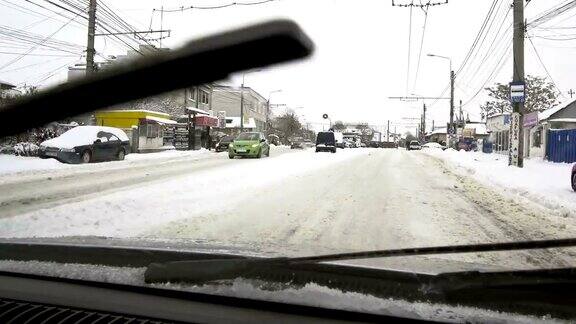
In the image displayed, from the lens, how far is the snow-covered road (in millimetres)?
6433

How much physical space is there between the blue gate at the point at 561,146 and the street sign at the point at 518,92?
10.9m

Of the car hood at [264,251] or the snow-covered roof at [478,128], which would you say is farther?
the snow-covered roof at [478,128]

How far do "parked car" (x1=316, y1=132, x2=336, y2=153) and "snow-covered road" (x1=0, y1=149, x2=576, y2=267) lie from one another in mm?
28029

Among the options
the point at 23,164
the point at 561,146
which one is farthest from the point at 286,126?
the point at 23,164

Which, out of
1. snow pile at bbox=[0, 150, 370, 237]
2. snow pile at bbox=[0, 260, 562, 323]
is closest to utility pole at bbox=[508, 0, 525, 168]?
snow pile at bbox=[0, 150, 370, 237]

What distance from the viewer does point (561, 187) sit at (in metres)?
13.5

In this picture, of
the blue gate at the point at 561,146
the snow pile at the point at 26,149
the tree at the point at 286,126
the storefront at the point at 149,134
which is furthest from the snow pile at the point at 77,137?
the tree at the point at 286,126

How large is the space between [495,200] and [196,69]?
863 cm

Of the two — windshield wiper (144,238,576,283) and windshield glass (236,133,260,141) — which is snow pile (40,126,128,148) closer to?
windshield glass (236,133,260,141)

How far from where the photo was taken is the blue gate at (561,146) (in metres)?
28.9

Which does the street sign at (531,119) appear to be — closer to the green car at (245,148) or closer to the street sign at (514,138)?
the street sign at (514,138)

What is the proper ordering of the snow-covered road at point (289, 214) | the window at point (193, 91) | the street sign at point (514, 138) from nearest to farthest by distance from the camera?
the window at point (193, 91) < the snow-covered road at point (289, 214) < the street sign at point (514, 138)

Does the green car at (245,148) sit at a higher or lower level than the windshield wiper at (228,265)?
higher

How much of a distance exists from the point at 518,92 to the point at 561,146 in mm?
12819
